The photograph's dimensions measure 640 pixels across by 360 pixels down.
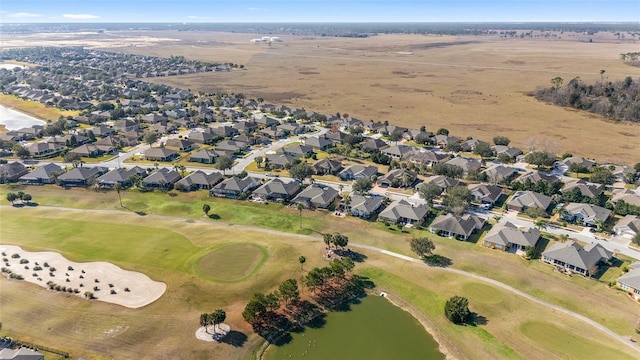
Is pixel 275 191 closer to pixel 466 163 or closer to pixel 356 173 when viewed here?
pixel 356 173

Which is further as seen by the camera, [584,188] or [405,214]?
[584,188]

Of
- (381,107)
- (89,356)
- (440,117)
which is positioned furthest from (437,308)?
(381,107)

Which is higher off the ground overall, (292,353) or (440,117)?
(440,117)

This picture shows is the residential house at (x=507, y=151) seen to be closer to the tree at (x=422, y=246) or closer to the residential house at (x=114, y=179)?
the tree at (x=422, y=246)

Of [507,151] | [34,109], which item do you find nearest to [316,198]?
[507,151]

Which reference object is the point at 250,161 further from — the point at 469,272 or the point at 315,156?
the point at 469,272

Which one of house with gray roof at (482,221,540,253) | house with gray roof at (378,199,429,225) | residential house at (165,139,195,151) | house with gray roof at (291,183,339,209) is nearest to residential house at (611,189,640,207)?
house with gray roof at (482,221,540,253)
